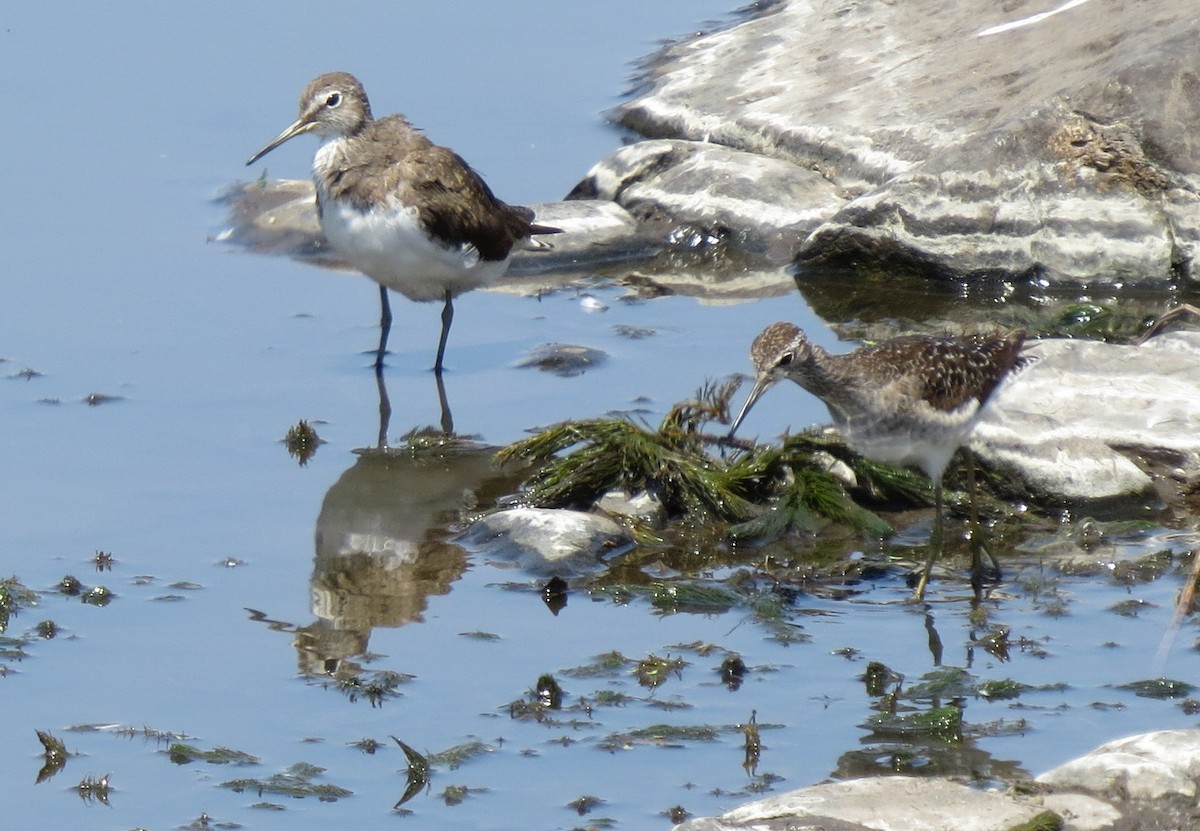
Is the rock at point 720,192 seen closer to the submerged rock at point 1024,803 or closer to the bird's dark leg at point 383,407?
the bird's dark leg at point 383,407

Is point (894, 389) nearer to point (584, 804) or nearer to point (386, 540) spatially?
point (584, 804)

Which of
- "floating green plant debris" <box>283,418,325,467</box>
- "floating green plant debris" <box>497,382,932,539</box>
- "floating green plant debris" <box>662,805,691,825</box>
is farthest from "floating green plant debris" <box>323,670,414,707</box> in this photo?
"floating green plant debris" <box>283,418,325,467</box>

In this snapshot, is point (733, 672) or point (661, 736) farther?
point (733, 672)

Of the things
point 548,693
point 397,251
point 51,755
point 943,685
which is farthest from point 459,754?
point 397,251

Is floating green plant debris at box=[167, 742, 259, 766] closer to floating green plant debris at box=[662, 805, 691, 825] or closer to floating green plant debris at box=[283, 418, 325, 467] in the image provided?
floating green plant debris at box=[662, 805, 691, 825]

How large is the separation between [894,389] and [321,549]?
2657 mm

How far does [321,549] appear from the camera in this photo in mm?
7980

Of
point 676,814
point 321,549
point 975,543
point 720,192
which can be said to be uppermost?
point 720,192

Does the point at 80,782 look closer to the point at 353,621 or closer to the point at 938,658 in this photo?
the point at 353,621

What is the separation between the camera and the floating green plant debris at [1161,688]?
636 cm

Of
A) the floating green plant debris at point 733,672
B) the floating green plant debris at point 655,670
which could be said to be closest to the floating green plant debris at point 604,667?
the floating green plant debris at point 655,670

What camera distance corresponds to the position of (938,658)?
6.77 meters

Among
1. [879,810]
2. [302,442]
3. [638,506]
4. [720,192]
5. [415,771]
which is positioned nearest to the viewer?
[879,810]

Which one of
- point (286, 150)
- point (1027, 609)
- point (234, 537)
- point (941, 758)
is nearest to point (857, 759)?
point (941, 758)
